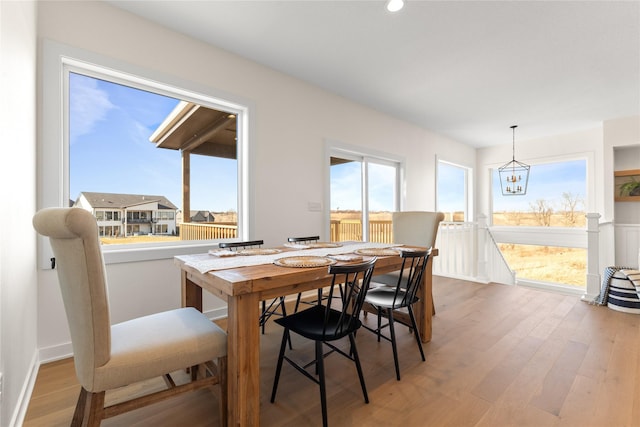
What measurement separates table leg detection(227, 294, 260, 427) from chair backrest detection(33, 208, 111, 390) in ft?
1.58

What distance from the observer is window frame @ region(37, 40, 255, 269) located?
76.1 inches

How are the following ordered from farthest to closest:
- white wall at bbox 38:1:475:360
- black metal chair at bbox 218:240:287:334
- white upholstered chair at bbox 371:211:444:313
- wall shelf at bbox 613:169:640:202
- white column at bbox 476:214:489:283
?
wall shelf at bbox 613:169:640:202, white column at bbox 476:214:489:283, white upholstered chair at bbox 371:211:444:313, black metal chair at bbox 218:240:287:334, white wall at bbox 38:1:475:360

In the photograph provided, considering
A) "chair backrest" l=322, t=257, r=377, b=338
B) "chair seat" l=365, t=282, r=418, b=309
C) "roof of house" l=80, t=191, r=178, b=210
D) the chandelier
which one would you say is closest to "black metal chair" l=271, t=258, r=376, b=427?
"chair backrest" l=322, t=257, r=377, b=338

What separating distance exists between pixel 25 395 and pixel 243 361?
1313 mm

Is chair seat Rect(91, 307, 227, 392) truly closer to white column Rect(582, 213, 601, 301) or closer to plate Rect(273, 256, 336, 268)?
plate Rect(273, 256, 336, 268)

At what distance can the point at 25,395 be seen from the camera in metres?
1.52

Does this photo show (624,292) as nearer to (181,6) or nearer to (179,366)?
(179,366)

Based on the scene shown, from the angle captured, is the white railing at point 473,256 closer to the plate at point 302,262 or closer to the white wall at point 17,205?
the plate at point 302,262

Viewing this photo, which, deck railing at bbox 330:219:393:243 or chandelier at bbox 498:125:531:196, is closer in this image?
deck railing at bbox 330:219:393:243

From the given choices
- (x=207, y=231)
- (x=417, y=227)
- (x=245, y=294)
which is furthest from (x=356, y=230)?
(x=245, y=294)

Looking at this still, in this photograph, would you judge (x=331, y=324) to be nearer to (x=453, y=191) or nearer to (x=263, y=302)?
(x=263, y=302)

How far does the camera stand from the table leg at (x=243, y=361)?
127 centimetres

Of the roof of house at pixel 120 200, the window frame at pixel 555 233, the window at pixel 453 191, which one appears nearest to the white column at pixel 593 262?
the window frame at pixel 555 233

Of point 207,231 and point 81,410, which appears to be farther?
point 207,231
